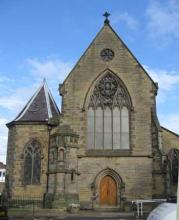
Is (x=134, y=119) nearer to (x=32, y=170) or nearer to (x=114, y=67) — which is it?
(x=114, y=67)

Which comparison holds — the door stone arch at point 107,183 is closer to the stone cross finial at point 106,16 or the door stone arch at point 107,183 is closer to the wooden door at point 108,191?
the wooden door at point 108,191

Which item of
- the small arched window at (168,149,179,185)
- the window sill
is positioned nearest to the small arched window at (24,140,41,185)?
the window sill

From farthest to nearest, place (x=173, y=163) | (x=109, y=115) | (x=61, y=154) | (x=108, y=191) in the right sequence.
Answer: (x=109, y=115) < (x=173, y=163) < (x=108, y=191) < (x=61, y=154)

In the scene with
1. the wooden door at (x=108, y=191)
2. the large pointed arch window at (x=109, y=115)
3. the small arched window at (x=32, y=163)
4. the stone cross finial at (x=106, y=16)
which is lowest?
the wooden door at (x=108, y=191)

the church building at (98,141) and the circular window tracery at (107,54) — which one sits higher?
the circular window tracery at (107,54)

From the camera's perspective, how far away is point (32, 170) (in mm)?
27516

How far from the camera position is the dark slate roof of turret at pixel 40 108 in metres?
28.5

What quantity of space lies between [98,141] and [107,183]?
3.03m

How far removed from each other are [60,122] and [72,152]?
101 inches

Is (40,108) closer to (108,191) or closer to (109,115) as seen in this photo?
(109,115)

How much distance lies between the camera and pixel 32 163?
90.7ft

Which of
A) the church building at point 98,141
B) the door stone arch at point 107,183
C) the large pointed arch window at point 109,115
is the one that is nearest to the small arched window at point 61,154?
the church building at point 98,141

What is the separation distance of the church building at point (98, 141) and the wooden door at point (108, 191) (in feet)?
0.09

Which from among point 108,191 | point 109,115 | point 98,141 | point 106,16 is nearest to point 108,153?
point 98,141
